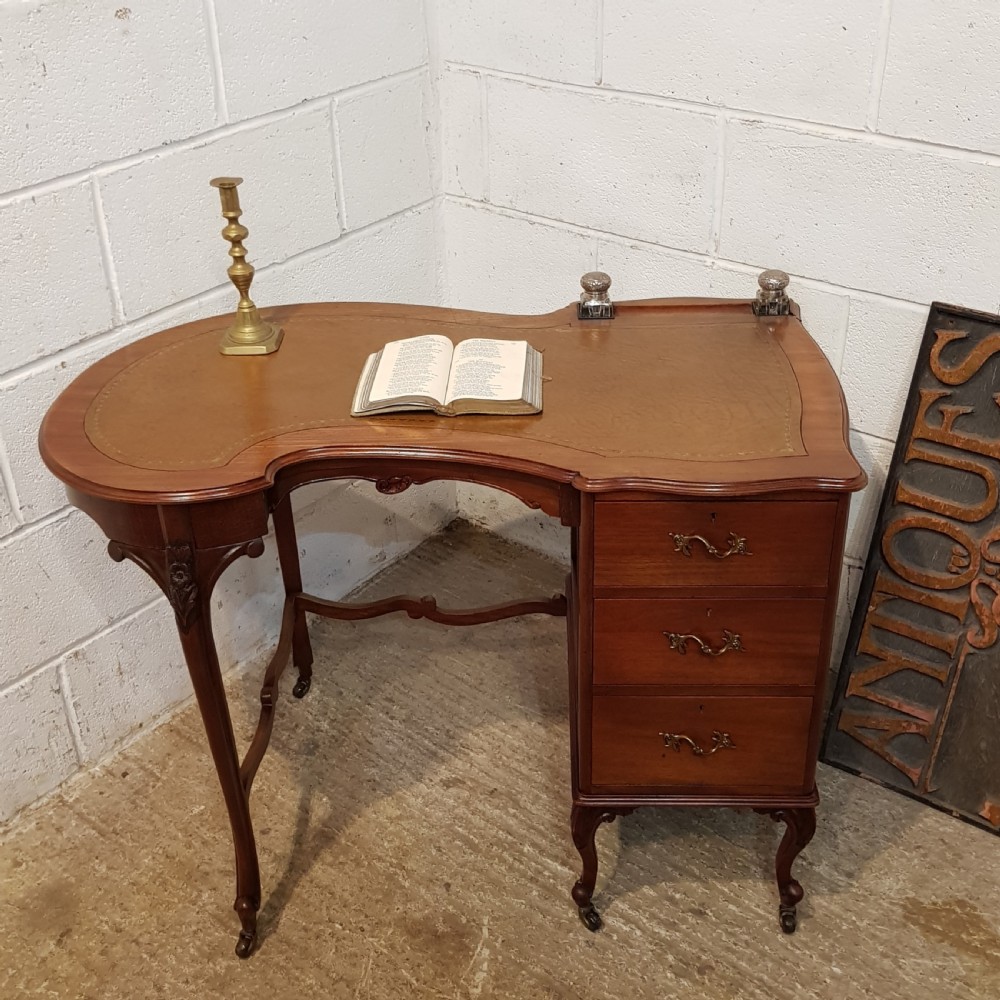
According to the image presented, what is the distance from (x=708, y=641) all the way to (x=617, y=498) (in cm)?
27

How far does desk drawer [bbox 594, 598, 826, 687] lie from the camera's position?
1.54 metres

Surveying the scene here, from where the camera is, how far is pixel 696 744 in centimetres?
164

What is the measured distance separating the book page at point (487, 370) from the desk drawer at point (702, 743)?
0.47 m

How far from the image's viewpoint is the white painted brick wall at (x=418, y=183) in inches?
69.0

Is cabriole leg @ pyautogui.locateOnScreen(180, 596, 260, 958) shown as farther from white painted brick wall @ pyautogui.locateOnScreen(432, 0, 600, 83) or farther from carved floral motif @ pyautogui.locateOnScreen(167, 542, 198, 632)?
white painted brick wall @ pyautogui.locateOnScreen(432, 0, 600, 83)

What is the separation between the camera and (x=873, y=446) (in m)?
2.04

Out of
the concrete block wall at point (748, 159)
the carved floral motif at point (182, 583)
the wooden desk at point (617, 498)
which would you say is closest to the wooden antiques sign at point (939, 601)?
the concrete block wall at point (748, 159)

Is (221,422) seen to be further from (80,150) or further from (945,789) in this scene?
(945,789)

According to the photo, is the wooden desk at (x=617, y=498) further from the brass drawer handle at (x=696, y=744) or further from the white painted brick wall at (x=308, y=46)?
the white painted brick wall at (x=308, y=46)

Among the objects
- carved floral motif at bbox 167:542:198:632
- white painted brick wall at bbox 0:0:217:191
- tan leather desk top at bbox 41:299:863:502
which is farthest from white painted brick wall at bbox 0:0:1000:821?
carved floral motif at bbox 167:542:198:632

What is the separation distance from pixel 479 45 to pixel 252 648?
134 cm

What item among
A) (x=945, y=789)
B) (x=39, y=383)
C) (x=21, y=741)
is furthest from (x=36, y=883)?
(x=945, y=789)

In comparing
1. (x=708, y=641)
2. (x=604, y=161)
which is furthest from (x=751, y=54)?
(x=708, y=641)

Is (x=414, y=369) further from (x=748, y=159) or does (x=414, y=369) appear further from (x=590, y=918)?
(x=590, y=918)
